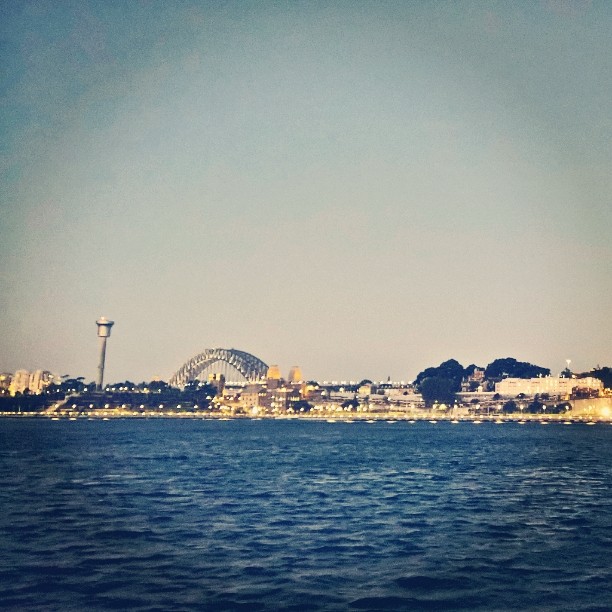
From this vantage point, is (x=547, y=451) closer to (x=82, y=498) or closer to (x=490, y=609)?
(x=82, y=498)

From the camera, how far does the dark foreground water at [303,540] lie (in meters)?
22.3

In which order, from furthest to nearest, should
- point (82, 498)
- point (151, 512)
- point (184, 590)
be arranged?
1. point (82, 498)
2. point (151, 512)
3. point (184, 590)

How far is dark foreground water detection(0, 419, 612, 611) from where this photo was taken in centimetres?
2227

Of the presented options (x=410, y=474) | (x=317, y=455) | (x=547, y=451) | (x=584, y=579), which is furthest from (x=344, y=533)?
(x=547, y=451)

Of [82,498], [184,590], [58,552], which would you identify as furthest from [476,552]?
[82,498]

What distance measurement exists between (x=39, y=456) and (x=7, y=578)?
6435 cm

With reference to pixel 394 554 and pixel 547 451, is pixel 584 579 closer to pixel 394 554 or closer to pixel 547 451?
pixel 394 554

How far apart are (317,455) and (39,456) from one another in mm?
31758

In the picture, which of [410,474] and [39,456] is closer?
[410,474]

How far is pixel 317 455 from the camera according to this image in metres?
91.0

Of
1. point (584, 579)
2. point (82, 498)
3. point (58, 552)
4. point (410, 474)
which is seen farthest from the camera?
point (410, 474)

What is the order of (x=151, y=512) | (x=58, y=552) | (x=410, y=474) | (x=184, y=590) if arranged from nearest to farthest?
(x=184, y=590), (x=58, y=552), (x=151, y=512), (x=410, y=474)

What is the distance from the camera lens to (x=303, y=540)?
31.5m

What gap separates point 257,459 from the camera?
272 feet
